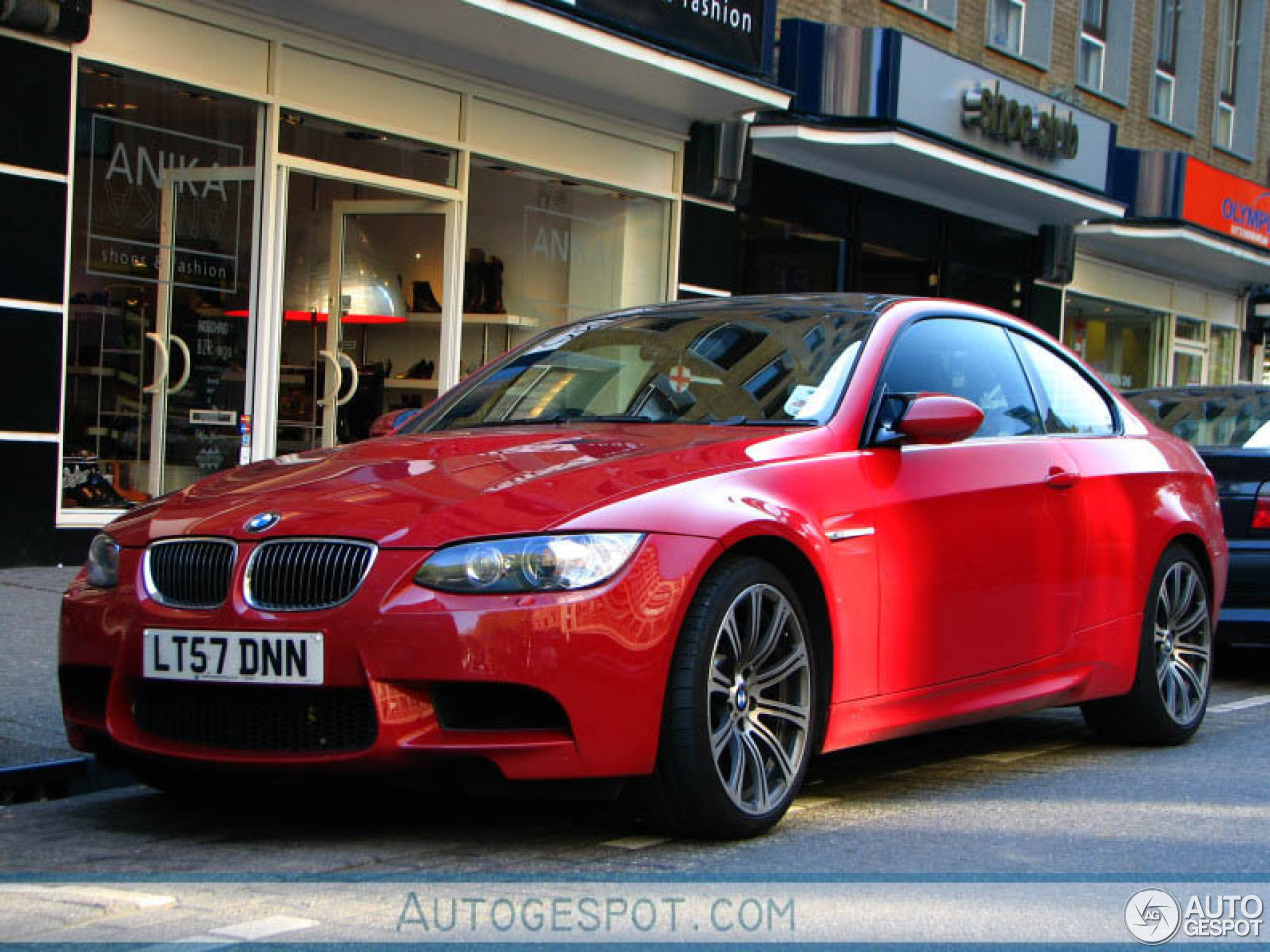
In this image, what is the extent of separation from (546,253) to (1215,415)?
6301mm

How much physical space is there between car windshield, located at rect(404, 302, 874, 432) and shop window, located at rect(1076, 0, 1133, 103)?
18489 mm

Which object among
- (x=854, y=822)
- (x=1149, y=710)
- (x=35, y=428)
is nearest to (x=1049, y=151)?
(x=35, y=428)

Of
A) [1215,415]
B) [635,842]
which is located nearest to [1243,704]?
[1215,415]

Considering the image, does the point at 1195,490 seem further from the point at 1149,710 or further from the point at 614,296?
the point at 614,296

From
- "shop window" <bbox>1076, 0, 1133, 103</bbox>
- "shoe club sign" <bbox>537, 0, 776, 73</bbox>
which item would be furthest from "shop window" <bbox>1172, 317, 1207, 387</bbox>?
"shoe club sign" <bbox>537, 0, 776, 73</bbox>

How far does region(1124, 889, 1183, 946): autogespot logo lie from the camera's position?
3.94 meters

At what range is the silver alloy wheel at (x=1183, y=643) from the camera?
6656 millimetres

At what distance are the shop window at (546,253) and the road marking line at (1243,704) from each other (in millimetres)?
6838

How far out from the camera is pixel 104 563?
4.84 m

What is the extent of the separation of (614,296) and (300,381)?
381cm

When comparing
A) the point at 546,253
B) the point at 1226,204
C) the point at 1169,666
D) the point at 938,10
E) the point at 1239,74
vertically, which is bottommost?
the point at 1169,666

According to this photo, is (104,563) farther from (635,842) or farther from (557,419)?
(635,842)

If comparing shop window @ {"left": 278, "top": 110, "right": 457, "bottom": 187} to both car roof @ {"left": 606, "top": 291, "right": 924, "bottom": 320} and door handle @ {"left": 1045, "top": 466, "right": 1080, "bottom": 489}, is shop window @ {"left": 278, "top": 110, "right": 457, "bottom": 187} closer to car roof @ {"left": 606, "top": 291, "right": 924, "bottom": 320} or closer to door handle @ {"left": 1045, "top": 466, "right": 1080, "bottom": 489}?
car roof @ {"left": 606, "top": 291, "right": 924, "bottom": 320}

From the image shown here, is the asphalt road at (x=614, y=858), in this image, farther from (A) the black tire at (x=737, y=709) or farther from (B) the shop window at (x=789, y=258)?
(B) the shop window at (x=789, y=258)
